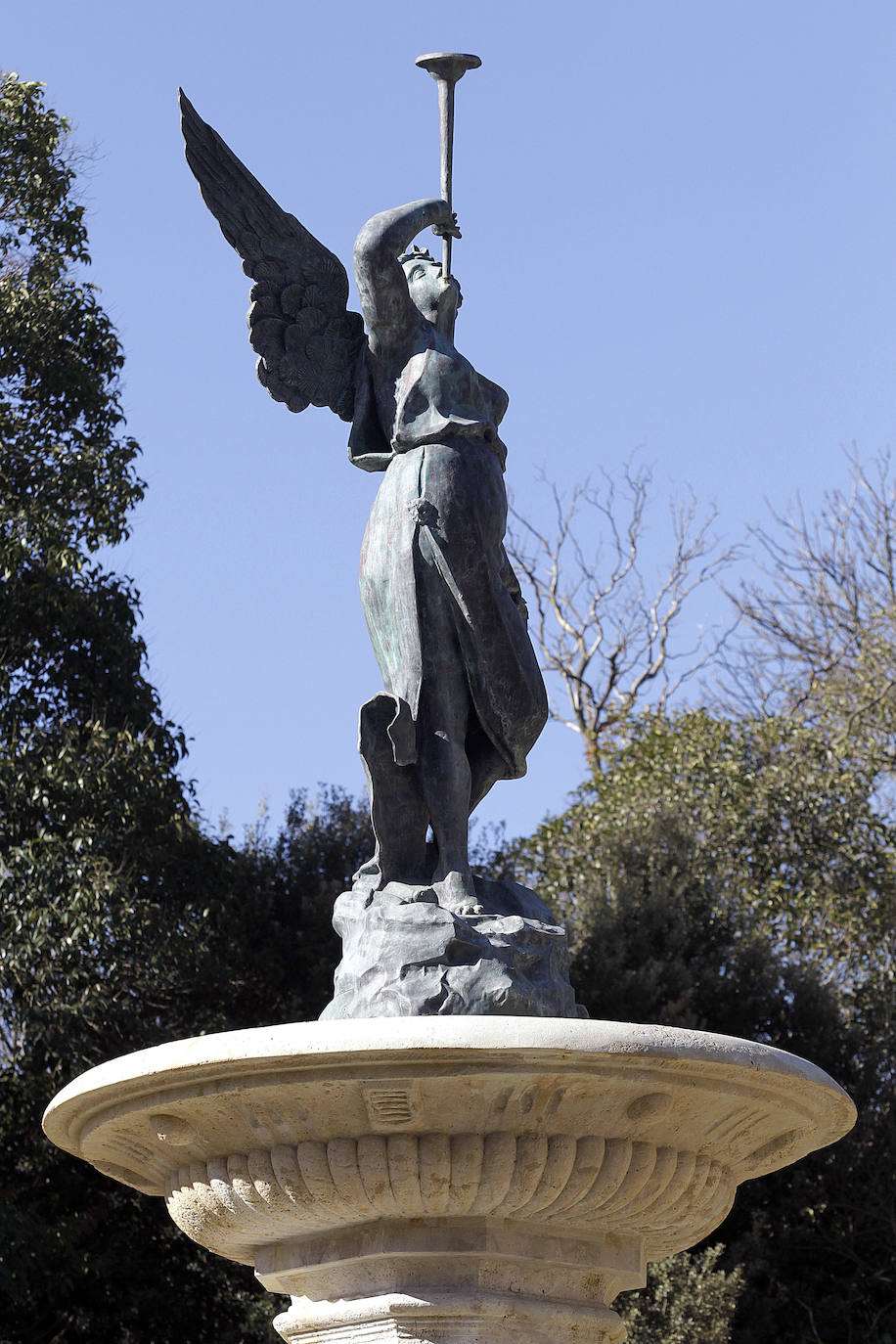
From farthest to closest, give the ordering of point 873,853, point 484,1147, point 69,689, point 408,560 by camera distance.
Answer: point 873,853 < point 69,689 < point 408,560 < point 484,1147

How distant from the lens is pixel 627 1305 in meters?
10.2

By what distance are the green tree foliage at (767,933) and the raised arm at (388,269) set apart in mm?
7278

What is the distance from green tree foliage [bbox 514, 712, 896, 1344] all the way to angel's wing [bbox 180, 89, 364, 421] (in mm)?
7137

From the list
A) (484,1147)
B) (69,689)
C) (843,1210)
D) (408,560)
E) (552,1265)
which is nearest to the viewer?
(484,1147)

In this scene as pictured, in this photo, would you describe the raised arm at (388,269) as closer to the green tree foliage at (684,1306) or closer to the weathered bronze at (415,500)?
the weathered bronze at (415,500)

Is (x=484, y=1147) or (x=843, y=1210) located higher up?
(x=843, y=1210)

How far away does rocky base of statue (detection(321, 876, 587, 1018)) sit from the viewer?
4.17 meters

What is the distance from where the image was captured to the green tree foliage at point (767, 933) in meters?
11.8

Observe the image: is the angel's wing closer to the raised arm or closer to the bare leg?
the raised arm

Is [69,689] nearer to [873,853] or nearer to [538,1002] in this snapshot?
[873,853]

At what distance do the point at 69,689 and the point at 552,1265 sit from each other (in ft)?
25.5

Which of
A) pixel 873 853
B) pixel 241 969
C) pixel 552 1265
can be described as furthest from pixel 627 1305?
pixel 552 1265

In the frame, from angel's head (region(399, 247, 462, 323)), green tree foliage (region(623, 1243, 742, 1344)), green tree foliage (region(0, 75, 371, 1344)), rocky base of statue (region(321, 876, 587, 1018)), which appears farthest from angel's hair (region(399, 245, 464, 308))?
green tree foliage (region(623, 1243, 742, 1344))

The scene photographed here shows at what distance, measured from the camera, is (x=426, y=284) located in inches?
202
